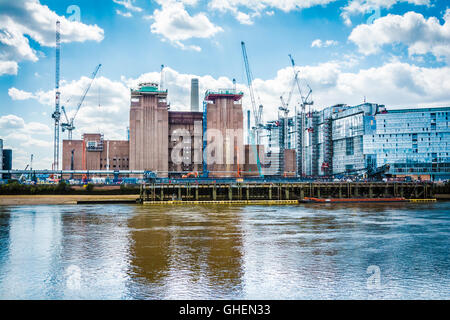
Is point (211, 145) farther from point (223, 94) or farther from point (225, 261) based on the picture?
point (225, 261)

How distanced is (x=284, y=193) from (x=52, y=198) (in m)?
52.3

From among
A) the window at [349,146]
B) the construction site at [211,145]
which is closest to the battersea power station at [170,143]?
the construction site at [211,145]

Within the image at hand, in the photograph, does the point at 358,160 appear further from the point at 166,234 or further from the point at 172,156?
the point at 166,234

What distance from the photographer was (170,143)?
530 feet

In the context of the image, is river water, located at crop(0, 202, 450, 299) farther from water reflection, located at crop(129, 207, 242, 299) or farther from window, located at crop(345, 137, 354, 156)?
window, located at crop(345, 137, 354, 156)

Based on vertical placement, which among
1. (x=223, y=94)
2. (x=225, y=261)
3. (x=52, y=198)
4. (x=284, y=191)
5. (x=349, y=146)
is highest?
(x=223, y=94)

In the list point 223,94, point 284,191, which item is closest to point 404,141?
point 223,94

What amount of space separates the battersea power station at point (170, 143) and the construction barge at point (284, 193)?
53314 mm

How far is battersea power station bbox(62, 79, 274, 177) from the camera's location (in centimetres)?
15262

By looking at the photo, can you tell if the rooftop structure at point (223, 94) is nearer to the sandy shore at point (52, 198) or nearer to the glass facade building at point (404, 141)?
the glass facade building at point (404, 141)

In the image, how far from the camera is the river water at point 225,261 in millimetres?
21281

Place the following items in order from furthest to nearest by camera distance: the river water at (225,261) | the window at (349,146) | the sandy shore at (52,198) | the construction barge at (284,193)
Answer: the window at (349,146), the construction barge at (284,193), the sandy shore at (52,198), the river water at (225,261)
